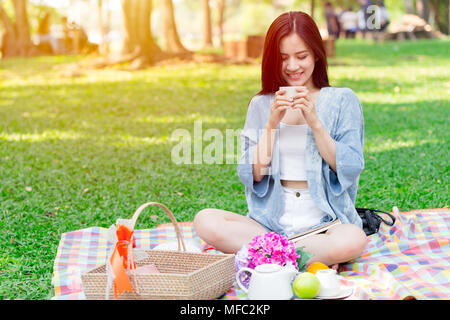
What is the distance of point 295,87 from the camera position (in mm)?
2963

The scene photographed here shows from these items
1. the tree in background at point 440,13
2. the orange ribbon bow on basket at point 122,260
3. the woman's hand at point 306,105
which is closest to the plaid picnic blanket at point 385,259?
the orange ribbon bow on basket at point 122,260

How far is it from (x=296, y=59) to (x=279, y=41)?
0.13 metres

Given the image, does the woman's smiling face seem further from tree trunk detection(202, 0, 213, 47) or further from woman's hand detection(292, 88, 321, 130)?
tree trunk detection(202, 0, 213, 47)

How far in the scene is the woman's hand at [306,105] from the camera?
9.68 feet

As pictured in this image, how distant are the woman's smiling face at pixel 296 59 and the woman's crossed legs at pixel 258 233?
81 cm

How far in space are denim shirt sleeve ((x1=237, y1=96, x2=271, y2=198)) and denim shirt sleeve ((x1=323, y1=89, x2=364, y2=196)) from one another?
0.38 meters

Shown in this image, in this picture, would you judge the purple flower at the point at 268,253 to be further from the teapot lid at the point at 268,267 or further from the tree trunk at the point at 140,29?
the tree trunk at the point at 140,29

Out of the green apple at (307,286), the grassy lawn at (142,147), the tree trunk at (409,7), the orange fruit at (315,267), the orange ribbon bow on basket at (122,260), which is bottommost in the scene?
the grassy lawn at (142,147)

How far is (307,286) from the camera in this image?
101 inches

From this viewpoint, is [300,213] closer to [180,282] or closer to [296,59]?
[296,59]

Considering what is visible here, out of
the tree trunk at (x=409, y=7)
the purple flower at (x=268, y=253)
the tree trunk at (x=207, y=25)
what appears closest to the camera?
the purple flower at (x=268, y=253)

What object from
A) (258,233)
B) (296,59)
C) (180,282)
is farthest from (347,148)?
(180,282)

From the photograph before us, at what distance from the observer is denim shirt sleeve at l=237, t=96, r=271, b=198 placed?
130 inches
